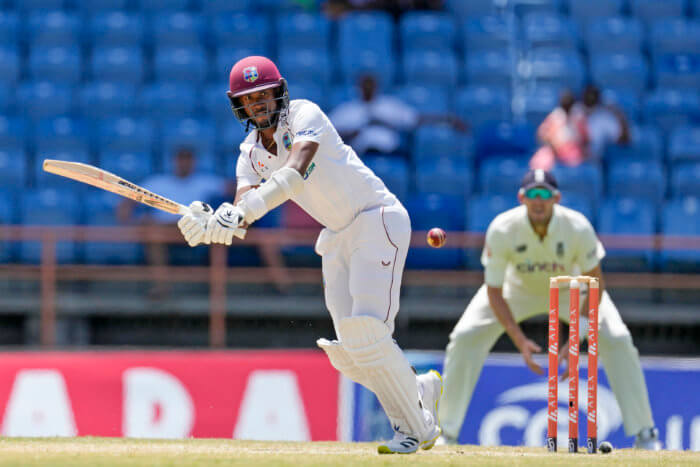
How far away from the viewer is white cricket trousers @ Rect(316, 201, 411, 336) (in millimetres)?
5270

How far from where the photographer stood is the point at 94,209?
1041 cm

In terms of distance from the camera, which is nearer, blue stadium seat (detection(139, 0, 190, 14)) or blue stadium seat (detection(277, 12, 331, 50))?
blue stadium seat (detection(277, 12, 331, 50))

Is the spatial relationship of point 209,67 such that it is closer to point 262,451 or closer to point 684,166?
point 684,166

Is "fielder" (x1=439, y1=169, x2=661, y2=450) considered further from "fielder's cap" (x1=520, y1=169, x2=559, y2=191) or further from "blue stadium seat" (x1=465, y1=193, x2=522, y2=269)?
"blue stadium seat" (x1=465, y1=193, x2=522, y2=269)

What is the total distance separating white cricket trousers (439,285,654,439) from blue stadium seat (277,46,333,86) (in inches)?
187

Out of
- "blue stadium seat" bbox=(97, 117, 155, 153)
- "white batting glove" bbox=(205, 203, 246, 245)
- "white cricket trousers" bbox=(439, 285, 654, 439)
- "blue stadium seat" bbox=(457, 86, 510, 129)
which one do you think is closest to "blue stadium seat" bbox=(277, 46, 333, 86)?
"blue stadium seat" bbox=(457, 86, 510, 129)

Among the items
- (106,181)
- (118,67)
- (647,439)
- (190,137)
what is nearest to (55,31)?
(118,67)

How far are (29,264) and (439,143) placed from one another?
375cm

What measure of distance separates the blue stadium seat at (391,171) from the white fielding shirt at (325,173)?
4.77m

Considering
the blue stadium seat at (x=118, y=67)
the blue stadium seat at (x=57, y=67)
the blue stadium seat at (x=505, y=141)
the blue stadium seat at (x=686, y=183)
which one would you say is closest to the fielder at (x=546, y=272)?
the blue stadium seat at (x=505, y=141)

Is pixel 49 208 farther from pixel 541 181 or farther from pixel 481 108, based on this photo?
pixel 541 181

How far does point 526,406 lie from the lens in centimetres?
855

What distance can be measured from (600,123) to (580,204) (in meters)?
1.15

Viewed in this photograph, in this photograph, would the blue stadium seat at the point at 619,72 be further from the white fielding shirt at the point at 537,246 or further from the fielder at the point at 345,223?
the fielder at the point at 345,223
